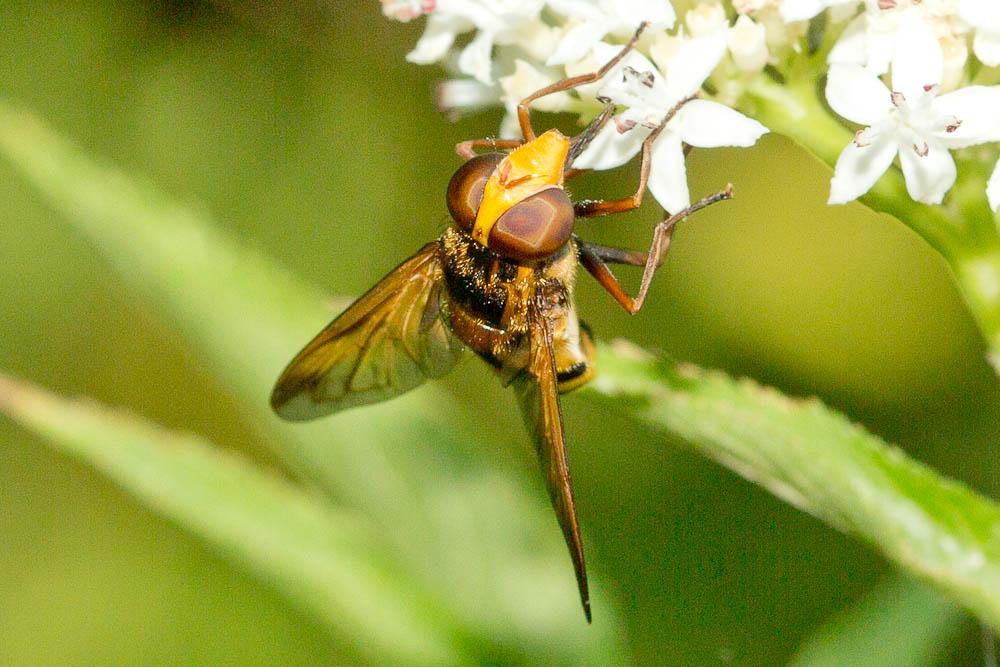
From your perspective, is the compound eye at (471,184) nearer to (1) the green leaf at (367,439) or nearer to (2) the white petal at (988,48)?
(1) the green leaf at (367,439)

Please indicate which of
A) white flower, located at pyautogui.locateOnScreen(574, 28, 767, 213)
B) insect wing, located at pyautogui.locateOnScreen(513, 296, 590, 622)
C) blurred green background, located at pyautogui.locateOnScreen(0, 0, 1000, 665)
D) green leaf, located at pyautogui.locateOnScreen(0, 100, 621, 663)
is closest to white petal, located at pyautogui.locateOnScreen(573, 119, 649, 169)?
white flower, located at pyautogui.locateOnScreen(574, 28, 767, 213)

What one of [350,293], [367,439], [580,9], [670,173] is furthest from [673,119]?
[350,293]

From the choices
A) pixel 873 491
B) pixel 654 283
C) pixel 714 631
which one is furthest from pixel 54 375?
pixel 873 491

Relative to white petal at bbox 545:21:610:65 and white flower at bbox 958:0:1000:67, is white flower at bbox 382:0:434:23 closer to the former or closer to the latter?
white petal at bbox 545:21:610:65

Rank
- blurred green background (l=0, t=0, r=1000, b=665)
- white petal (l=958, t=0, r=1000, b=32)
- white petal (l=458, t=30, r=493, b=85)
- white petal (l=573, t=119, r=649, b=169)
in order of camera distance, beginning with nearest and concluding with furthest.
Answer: white petal (l=958, t=0, r=1000, b=32) < white petal (l=573, t=119, r=649, b=169) < white petal (l=458, t=30, r=493, b=85) < blurred green background (l=0, t=0, r=1000, b=665)

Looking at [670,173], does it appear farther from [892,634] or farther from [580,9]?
[892,634]
